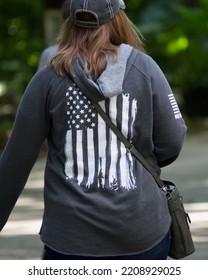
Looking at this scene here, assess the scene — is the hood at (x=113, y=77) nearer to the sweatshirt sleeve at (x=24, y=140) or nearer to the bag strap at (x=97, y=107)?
the bag strap at (x=97, y=107)

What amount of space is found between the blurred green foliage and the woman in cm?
1094

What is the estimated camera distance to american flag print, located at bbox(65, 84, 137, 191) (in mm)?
3230

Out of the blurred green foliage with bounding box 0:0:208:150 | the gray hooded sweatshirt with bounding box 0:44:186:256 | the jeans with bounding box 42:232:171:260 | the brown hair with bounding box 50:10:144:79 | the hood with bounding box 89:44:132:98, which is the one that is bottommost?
the blurred green foliage with bounding box 0:0:208:150

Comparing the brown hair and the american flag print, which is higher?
the brown hair

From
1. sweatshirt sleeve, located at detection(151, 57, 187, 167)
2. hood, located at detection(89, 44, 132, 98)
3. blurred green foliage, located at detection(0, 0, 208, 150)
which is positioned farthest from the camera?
blurred green foliage, located at detection(0, 0, 208, 150)

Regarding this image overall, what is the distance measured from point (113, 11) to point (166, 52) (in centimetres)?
1323

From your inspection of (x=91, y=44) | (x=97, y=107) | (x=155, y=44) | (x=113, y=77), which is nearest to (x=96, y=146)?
(x=97, y=107)

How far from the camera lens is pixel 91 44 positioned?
332cm

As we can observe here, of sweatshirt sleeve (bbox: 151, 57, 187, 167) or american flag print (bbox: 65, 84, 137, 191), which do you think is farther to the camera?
sweatshirt sleeve (bbox: 151, 57, 187, 167)

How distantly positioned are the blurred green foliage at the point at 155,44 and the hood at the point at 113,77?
11.0 metres

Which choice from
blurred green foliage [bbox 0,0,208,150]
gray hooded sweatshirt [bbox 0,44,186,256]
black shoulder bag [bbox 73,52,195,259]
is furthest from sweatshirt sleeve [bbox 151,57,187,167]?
blurred green foliage [bbox 0,0,208,150]

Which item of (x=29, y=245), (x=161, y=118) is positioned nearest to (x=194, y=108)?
(x=29, y=245)

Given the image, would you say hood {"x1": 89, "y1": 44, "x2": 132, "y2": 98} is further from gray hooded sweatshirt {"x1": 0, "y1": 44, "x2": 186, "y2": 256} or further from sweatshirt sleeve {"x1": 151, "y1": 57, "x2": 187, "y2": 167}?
sweatshirt sleeve {"x1": 151, "y1": 57, "x2": 187, "y2": 167}
